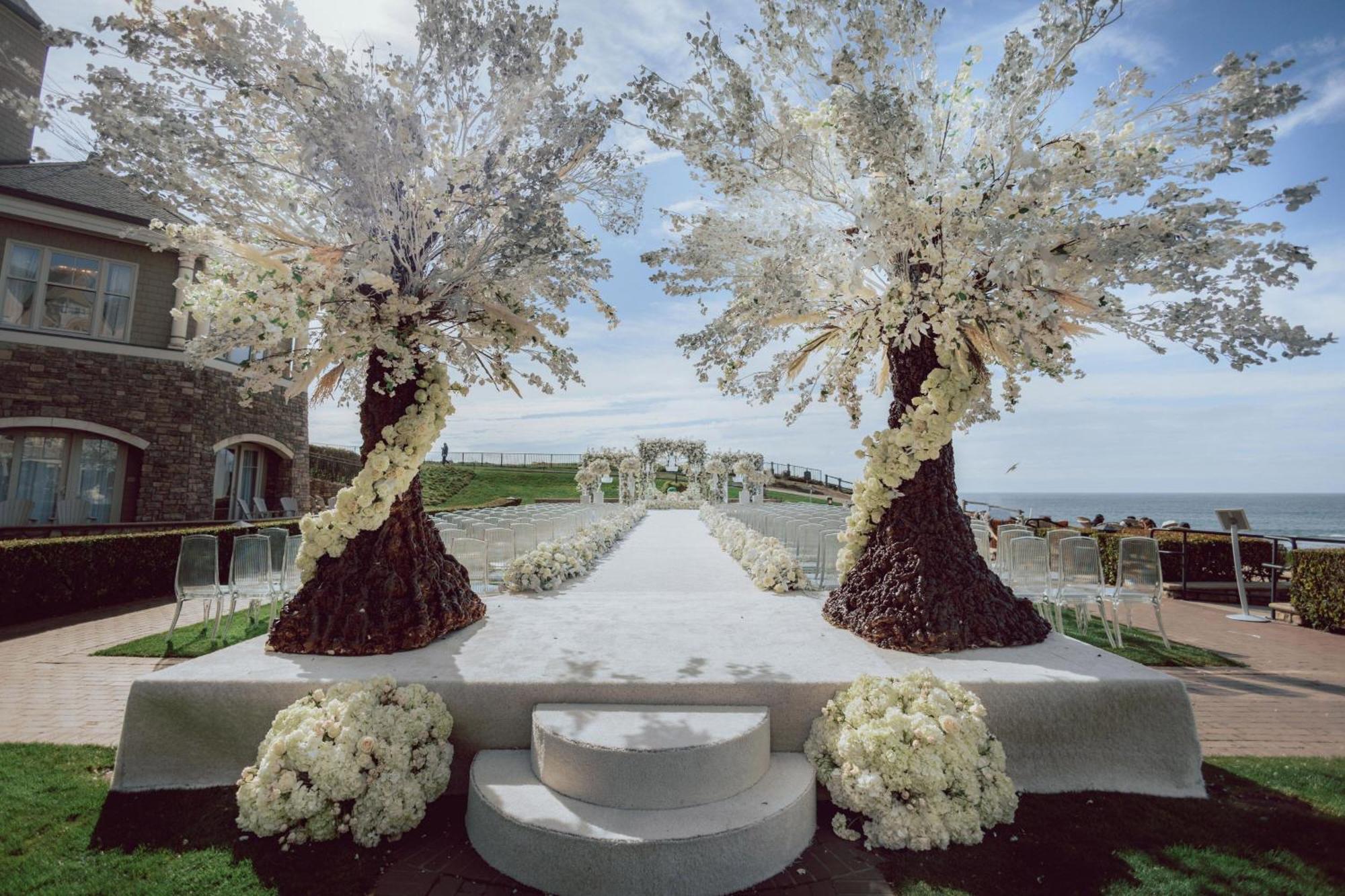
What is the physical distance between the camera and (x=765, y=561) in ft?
23.5

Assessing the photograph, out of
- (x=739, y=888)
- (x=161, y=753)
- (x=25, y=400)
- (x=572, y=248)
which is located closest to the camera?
(x=739, y=888)

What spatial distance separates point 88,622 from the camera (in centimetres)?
781

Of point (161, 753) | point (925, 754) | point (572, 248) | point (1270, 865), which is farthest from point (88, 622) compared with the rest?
point (1270, 865)

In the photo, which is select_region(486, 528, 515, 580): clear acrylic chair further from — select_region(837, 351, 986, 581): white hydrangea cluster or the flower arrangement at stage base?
the flower arrangement at stage base

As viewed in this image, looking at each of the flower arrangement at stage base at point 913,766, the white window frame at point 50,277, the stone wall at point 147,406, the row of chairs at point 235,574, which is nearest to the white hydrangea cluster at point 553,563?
the row of chairs at point 235,574

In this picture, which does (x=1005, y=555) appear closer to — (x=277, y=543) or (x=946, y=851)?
(x=946, y=851)

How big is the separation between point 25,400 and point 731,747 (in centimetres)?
1578

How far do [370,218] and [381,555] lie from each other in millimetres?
2390

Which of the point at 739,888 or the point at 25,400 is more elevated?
the point at 25,400

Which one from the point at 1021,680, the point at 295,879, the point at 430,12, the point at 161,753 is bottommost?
the point at 295,879

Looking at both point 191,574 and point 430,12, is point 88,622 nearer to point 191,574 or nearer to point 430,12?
point 191,574

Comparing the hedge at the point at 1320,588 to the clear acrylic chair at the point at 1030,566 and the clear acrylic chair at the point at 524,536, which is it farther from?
the clear acrylic chair at the point at 524,536

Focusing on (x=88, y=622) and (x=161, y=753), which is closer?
(x=161, y=753)

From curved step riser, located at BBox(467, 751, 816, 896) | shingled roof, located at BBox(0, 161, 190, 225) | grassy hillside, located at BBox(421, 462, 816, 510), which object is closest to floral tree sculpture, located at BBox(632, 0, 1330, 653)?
curved step riser, located at BBox(467, 751, 816, 896)
